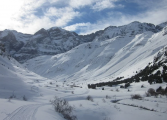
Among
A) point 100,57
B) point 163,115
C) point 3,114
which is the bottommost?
point 163,115

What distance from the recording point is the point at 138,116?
11320 millimetres

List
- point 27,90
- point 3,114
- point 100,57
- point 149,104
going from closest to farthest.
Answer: point 3,114
point 149,104
point 27,90
point 100,57

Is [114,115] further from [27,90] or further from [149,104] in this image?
[27,90]

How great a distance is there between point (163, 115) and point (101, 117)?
16.4 ft

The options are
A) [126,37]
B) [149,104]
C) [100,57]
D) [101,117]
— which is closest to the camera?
[101,117]

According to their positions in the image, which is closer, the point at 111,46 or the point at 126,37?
the point at 111,46

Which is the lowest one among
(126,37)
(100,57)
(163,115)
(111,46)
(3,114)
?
(163,115)

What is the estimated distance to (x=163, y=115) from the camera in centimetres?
1158

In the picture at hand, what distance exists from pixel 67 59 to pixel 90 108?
453 feet

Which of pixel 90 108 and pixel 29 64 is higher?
pixel 29 64

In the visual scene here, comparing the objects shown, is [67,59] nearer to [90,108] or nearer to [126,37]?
[126,37]

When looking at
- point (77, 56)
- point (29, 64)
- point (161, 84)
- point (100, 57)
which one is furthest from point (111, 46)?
point (161, 84)

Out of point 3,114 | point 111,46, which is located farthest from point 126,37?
→ point 3,114

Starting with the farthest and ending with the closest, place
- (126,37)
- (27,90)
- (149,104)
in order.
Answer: (126,37) < (27,90) < (149,104)
